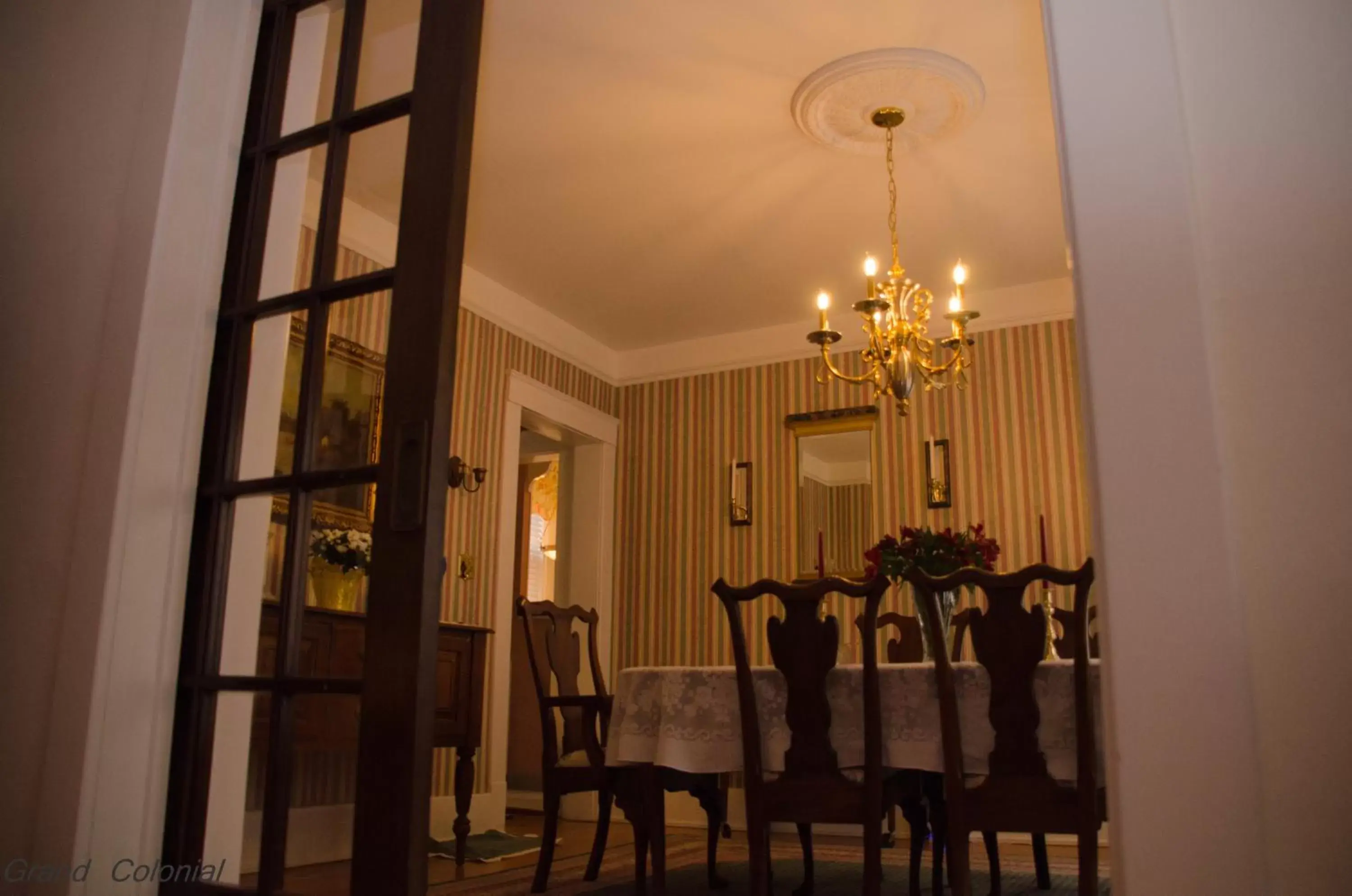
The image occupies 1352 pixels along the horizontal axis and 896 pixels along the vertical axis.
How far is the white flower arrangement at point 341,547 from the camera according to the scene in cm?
274

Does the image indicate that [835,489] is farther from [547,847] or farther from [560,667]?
[547,847]

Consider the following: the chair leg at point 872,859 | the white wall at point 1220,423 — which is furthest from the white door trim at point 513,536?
the white wall at point 1220,423

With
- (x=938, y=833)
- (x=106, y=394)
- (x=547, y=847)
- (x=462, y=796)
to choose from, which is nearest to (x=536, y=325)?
(x=462, y=796)

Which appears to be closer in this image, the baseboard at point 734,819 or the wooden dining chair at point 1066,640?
the wooden dining chair at point 1066,640

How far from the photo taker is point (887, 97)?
383 centimetres

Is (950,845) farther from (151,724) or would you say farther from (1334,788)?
(151,724)

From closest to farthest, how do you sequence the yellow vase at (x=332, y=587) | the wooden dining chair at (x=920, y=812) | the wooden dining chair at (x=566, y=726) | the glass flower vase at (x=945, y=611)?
1. the yellow vase at (x=332, y=587)
2. the wooden dining chair at (x=920, y=812)
3. the glass flower vase at (x=945, y=611)
4. the wooden dining chair at (x=566, y=726)

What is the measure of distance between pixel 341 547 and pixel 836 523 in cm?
344

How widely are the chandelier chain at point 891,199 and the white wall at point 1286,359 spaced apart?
8.69 feet

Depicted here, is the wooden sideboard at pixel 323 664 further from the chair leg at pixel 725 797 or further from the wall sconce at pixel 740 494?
the wall sconce at pixel 740 494

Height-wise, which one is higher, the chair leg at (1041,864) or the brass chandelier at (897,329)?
the brass chandelier at (897,329)

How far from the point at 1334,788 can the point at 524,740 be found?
5989 millimetres

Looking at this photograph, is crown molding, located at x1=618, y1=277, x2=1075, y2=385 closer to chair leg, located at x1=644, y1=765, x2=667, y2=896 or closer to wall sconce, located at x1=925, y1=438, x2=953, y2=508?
wall sconce, located at x1=925, y1=438, x2=953, y2=508

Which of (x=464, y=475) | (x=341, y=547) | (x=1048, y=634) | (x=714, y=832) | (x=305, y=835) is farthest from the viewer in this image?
(x=464, y=475)
